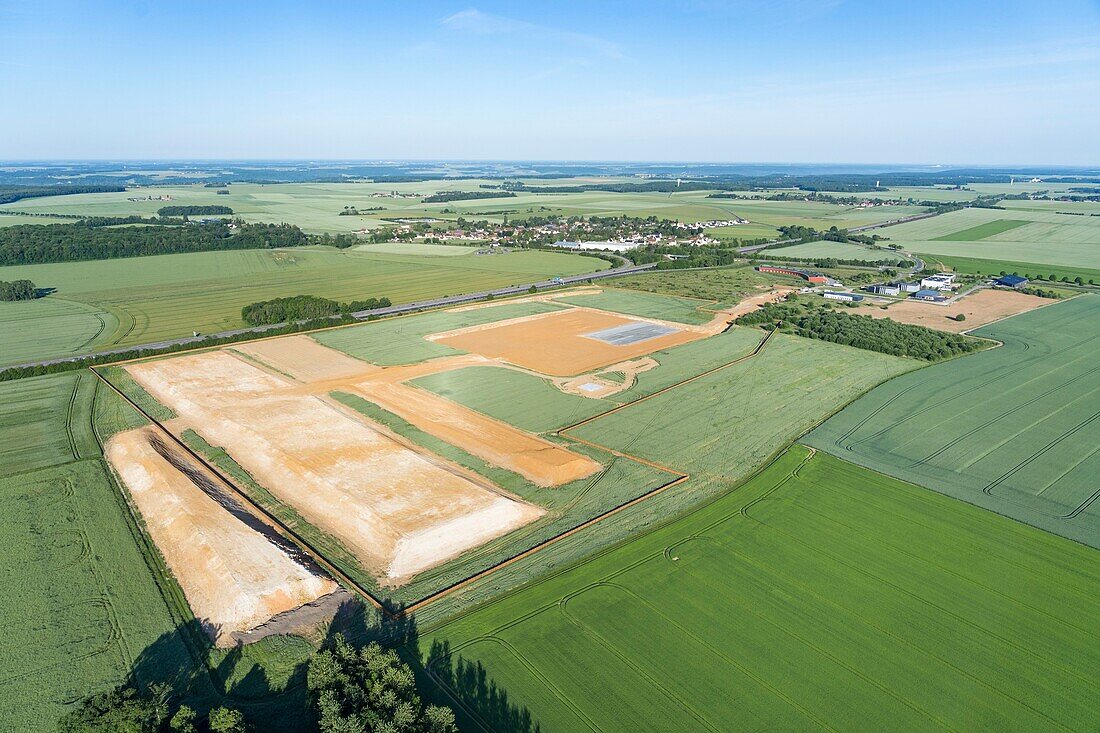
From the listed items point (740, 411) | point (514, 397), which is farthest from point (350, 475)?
point (740, 411)

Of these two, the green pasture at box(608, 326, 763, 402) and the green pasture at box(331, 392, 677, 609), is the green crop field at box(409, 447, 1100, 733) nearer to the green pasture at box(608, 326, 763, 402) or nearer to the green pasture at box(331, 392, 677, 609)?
the green pasture at box(331, 392, 677, 609)

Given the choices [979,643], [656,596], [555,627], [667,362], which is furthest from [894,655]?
[667,362]

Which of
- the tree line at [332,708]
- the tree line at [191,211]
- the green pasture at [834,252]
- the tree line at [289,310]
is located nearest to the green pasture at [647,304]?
the tree line at [289,310]

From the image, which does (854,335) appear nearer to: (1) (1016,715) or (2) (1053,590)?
(2) (1053,590)

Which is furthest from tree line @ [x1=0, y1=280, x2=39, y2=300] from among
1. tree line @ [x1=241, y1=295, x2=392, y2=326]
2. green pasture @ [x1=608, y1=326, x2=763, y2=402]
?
green pasture @ [x1=608, y1=326, x2=763, y2=402]

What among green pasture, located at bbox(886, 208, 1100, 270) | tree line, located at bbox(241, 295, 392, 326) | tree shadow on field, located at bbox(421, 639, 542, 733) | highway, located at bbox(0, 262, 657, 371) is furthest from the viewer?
green pasture, located at bbox(886, 208, 1100, 270)

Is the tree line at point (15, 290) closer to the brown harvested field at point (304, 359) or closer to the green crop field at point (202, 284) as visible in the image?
the green crop field at point (202, 284)
